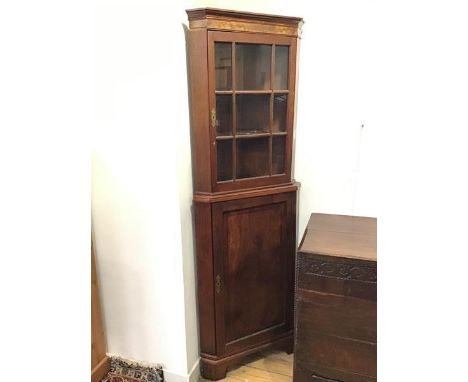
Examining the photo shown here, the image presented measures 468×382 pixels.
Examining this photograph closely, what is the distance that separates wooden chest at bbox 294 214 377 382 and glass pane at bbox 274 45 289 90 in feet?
2.66

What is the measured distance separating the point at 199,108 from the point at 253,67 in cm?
38

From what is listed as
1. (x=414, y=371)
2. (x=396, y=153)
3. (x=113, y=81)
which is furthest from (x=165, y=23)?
(x=414, y=371)

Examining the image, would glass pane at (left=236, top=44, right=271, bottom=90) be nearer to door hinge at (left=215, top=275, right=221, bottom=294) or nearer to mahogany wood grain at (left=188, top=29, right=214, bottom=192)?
mahogany wood grain at (left=188, top=29, right=214, bottom=192)

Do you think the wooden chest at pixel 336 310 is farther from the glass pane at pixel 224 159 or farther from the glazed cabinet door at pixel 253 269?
the glass pane at pixel 224 159

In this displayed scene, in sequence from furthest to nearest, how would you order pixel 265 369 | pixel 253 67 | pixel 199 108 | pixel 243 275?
pixel 265 369
pixel 243 275
pixel 253 67
pixel 199 108

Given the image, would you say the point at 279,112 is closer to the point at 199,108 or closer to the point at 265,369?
the point at 199,108

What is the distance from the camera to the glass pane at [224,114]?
5.92 ft

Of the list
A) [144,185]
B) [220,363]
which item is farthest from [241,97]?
[220,363]

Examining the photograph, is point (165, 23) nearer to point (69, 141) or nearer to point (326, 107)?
point (326, 107)

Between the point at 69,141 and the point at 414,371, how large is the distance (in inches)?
20.4

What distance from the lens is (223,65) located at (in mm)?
1767

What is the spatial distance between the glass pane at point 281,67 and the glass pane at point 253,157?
294mm

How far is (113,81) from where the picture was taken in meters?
1.70

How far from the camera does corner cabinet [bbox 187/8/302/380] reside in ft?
5.66
